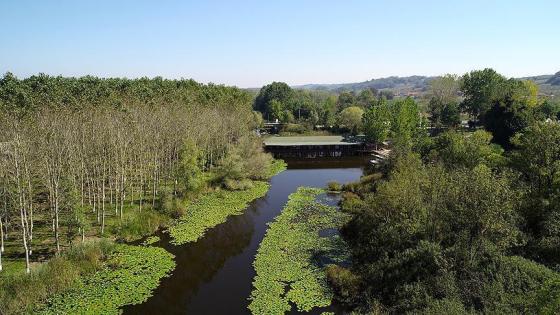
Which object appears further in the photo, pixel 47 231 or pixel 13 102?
pixel 13 102

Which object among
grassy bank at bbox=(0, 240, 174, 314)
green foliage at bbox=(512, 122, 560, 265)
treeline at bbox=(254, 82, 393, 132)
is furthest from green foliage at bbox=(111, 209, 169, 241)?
treeline at bbox=(254, 82, 393, 132)

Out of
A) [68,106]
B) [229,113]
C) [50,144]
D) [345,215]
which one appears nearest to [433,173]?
[345,215]

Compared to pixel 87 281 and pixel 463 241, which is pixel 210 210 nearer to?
pixel 87 281

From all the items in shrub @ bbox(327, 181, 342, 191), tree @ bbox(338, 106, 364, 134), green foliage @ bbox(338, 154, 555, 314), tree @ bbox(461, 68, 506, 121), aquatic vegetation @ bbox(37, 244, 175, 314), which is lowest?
aquatic vegetation @ bbox(37, 244, 175, 314)

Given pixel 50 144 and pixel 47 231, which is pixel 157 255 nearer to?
pixel 47 231

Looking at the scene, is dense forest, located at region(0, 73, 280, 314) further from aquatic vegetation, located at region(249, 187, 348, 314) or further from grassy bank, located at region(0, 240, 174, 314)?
aquatic vegetation, located at region(249, 187, 348, 314)

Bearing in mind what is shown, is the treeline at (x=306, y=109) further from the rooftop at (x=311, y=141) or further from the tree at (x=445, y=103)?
the tree at (x=445, y=103)

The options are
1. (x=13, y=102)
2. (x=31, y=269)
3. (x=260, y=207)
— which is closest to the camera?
(x=31, y=269)
